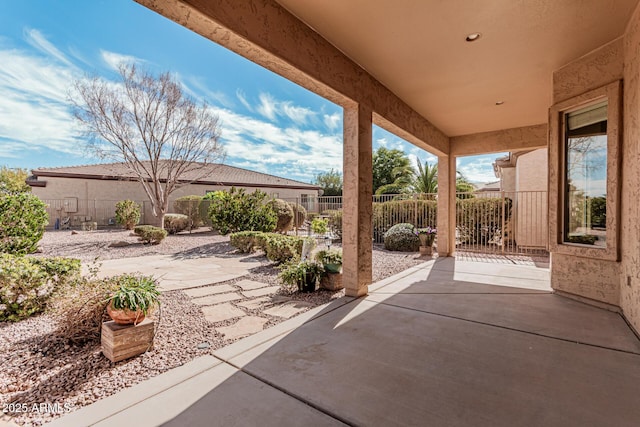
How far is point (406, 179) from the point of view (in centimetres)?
2111

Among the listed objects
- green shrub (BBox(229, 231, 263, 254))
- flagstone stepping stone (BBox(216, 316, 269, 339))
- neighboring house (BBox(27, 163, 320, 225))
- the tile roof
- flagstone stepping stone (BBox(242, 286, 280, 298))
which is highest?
the tile roof

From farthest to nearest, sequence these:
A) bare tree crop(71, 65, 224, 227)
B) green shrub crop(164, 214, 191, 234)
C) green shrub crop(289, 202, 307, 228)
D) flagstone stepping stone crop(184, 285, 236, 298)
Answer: green shrub crop(164, 214, 191, 234) < green shrub crop(289, 202, 307, 228) < bare tree crop(71, 65, 224, 227) < flagstone stepping stone crop(184, 285, 236, 298)

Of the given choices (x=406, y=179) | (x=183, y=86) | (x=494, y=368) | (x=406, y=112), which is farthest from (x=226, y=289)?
(x=406, y=179)

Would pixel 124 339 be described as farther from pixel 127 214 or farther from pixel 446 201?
pixel 127 214

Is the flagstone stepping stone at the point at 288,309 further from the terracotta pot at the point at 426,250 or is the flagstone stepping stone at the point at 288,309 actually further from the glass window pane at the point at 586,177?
the terracotta pot at the point at 426,250

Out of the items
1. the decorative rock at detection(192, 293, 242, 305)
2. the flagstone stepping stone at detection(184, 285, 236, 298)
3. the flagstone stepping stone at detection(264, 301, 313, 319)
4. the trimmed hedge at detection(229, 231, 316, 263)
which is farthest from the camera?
the trimmed hedge at detection(229, 231, 316, 263)

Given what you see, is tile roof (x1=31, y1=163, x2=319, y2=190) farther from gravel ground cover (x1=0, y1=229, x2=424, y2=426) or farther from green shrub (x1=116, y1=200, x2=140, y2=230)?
gravel ground cover (x1=0, y1=229, x2=424, y2=426)

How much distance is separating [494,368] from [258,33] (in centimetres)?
357

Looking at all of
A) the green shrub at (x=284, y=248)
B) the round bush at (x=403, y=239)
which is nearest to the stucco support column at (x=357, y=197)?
the green shrub at (x=284, y=248)

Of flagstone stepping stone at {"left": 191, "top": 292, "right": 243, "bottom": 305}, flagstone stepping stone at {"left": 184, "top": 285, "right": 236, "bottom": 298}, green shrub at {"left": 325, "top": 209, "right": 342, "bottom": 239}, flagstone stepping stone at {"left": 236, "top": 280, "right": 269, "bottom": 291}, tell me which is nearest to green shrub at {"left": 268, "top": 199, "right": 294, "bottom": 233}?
green shrub at {"left": 325, "top": 209, "right": 342, "bottom": 239}

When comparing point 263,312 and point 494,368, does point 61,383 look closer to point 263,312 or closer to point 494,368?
point 263,312

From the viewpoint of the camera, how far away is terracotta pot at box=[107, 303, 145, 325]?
8.13ft

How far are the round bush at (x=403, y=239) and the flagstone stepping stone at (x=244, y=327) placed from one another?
22.2 ft

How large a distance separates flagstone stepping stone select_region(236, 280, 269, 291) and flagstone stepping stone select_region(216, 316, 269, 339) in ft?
4.64
